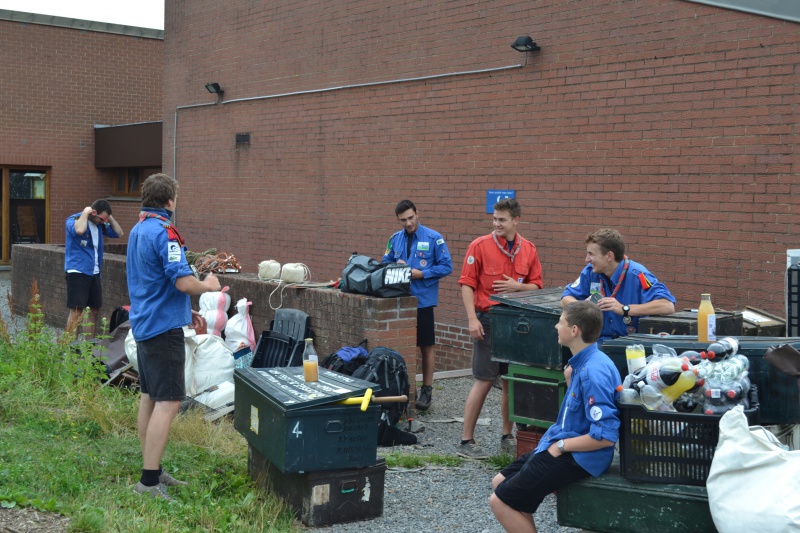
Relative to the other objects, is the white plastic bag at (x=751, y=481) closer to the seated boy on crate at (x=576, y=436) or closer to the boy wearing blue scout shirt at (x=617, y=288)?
the seated boy on crate at (x=576, y=436)

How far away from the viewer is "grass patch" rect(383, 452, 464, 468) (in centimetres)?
679

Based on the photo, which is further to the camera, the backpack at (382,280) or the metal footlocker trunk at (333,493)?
the backpack at (382,280)

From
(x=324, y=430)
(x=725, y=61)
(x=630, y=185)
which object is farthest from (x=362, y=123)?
(x=324, y=430)

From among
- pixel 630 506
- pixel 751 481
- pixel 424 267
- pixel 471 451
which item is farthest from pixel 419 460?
pixel 751 481

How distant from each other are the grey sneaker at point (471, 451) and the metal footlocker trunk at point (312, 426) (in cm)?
165

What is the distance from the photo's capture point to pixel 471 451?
7051mm

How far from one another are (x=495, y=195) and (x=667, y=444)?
248 inches

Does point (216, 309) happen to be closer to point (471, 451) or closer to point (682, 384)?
point (471, 451)

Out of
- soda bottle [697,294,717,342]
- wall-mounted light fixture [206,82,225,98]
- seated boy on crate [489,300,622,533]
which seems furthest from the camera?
wall-mounted light fixture [206,82,225,98]

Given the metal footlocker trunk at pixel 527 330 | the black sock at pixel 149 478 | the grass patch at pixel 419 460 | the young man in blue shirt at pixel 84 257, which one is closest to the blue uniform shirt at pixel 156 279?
the black sock at pixel 149 478

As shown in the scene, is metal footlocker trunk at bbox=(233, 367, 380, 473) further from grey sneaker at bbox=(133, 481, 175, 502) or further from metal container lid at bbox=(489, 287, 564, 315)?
metal container lid at bbox=(489, 287, 564, 315)

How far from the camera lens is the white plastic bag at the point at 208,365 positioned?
841 cm

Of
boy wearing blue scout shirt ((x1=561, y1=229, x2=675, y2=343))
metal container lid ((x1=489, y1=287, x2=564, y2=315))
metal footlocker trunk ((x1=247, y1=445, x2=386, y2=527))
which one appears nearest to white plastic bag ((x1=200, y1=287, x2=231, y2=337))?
metal container lid ((x1=489, y1=287, x2=564, y2=315))

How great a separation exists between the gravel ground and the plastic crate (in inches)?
47.8
